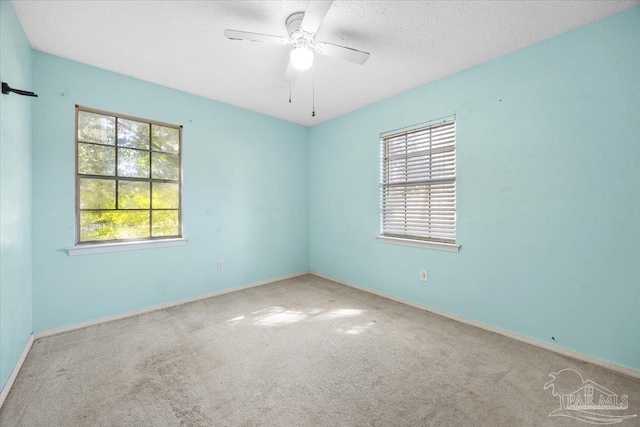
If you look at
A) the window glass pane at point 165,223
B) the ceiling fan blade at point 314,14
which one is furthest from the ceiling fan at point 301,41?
the window glass pane at point 165,223

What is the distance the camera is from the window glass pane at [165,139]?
3.05 metres

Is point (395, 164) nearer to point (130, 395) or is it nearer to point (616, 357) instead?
point (616, 357)

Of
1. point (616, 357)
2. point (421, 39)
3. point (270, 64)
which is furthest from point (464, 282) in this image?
point (270, 64)

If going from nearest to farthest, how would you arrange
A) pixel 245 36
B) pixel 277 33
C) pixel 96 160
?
pixel 245 36, pixel 277 33, pixel 96 160

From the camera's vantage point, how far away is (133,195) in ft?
9.50

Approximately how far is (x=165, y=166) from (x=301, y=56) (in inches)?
85.0

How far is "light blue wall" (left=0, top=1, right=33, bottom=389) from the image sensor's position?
1.70 metres

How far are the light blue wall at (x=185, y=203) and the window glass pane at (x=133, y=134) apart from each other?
0.12 m

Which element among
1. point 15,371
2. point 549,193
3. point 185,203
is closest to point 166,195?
point 185,203

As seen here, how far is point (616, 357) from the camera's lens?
1912 mm

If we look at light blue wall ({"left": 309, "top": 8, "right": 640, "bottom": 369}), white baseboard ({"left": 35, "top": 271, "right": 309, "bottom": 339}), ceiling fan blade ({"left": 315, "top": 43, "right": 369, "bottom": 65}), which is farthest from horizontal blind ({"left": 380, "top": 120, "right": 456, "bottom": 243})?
white baseboard ({"left": 35, "top": 271, "right": 309, "bottom": 339})

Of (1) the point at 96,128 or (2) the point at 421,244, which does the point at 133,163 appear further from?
(2) the point at 421,244

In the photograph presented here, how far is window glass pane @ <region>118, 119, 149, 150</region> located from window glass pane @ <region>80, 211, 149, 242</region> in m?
0.76

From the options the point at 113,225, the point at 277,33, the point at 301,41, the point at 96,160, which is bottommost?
the point at 113,225
